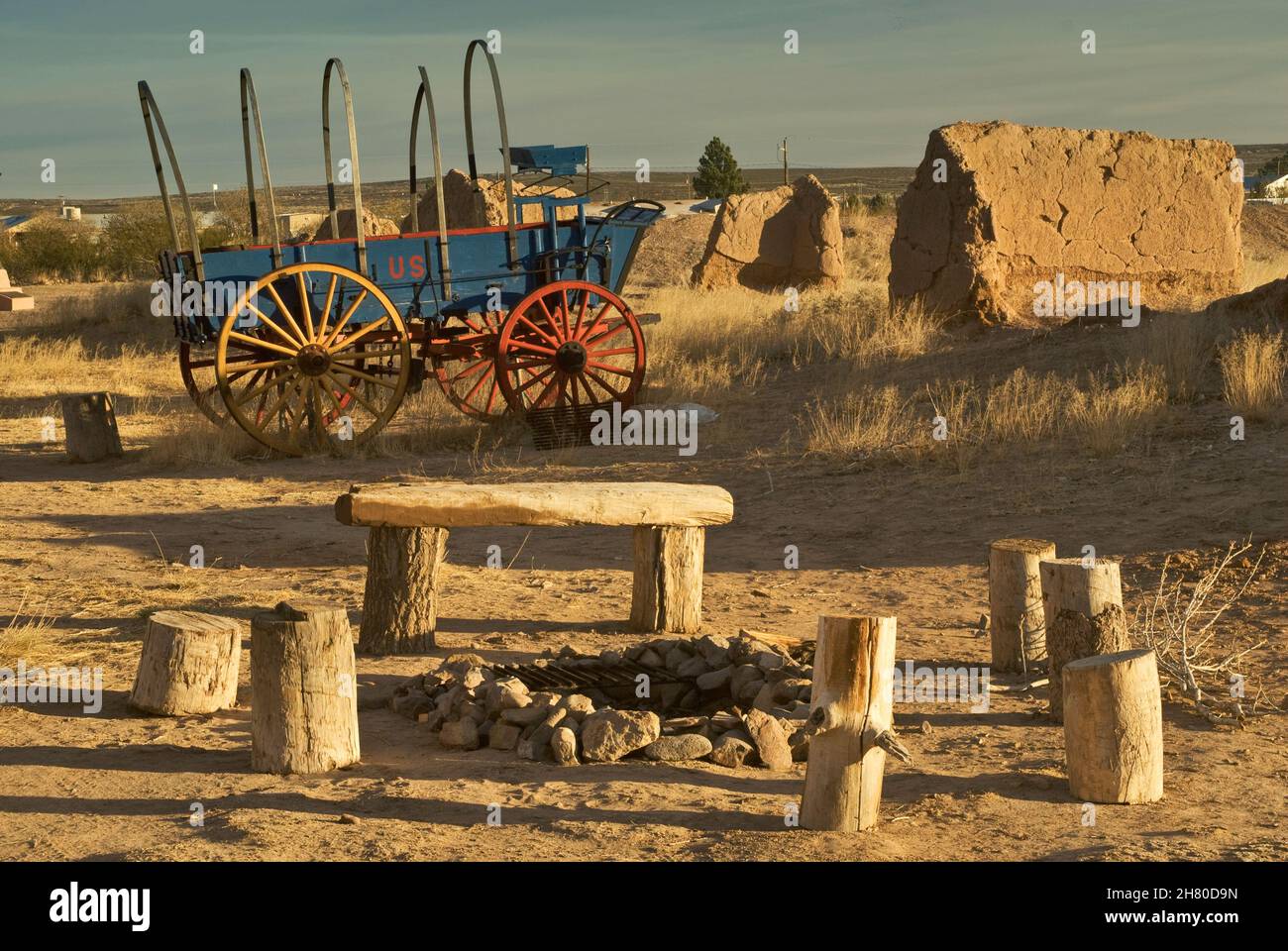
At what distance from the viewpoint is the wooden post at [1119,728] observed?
427cm

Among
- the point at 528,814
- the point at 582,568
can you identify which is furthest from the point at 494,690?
the point at 582,568

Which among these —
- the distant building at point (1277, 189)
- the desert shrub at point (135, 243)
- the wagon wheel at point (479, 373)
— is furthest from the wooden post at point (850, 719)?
the distant building at point (1277, 189)

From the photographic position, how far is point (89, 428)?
1134 cm

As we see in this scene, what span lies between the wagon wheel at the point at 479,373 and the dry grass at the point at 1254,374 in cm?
560

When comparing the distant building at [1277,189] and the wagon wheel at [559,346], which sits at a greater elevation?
the distant building at [1277,189]

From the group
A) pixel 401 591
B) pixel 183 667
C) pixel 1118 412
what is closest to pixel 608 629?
pixel 401 591

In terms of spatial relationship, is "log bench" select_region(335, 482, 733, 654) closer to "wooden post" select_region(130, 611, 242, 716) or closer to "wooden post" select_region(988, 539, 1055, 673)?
"wooden post" select_region(130, 611, 242, 716)

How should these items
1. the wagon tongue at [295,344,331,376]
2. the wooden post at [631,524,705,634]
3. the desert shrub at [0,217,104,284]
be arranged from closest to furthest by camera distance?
the wooden post at [631,524,705,634]
the wagon tongue at [295,344,331,376]
the desert shrub at [0,217,104,284]

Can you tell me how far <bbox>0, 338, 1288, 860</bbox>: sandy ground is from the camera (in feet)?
13.4

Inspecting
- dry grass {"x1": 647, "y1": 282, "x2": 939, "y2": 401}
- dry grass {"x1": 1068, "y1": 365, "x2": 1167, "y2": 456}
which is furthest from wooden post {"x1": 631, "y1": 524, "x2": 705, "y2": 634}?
dry grass {"x1": 647, "y1": 282, "x2": 939, "y2": 401}

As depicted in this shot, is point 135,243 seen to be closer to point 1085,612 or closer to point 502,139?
point 502,139

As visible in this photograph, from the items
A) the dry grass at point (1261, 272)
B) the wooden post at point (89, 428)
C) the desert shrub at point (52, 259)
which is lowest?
the wooden post at point (89, 428)

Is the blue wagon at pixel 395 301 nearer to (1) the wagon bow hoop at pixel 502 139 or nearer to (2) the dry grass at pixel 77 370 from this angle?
(1) the wagon bow hoop at pixel 502 139

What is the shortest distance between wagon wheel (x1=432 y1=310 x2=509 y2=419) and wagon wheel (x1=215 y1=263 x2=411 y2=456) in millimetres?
631
